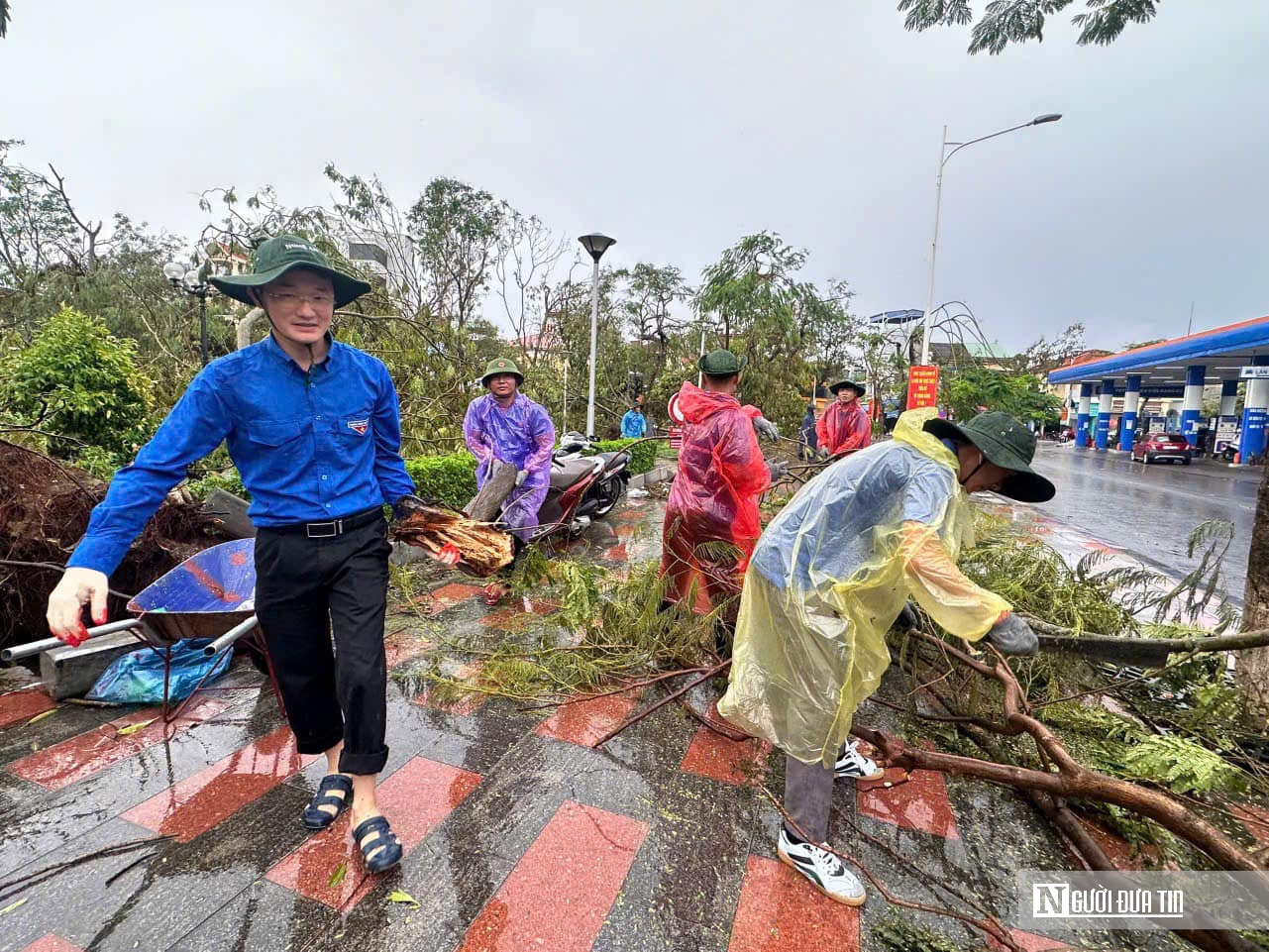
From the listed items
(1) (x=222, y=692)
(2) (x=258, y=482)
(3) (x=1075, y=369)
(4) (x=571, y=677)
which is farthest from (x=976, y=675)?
(3) (x=1075, y=369)

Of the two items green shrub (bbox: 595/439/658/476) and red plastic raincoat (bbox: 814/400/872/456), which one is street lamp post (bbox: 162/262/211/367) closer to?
green shrub (bbox: 595/439/658/476)

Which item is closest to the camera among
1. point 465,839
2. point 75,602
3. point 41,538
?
point 75,602

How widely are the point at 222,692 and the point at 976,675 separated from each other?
3.23 m

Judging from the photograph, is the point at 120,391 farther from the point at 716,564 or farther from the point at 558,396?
the point at 558,396

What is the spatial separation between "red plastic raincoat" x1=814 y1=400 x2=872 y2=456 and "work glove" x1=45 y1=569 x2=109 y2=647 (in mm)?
5915

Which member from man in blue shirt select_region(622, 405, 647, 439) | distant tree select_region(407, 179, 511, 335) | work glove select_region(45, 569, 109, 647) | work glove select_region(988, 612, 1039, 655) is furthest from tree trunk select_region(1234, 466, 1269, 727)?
distant tree select_region(407, 179, 511, 335)

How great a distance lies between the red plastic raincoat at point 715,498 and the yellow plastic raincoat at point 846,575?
1.00 meters

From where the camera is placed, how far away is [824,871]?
1.62 metres

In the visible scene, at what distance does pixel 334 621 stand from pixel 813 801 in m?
1.51

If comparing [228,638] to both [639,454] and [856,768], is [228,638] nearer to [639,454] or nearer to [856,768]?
[856,768]

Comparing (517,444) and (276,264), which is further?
(517,444)

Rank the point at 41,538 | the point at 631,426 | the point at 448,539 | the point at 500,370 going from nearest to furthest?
the point at 448,539, the point at 41,538, the point at 500,370, the point at 631,426

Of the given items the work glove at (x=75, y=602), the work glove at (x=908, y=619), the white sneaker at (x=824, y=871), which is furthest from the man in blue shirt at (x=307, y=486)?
the work glove at (x=908, y=619)

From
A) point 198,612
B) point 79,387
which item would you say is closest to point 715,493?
point 198,612
